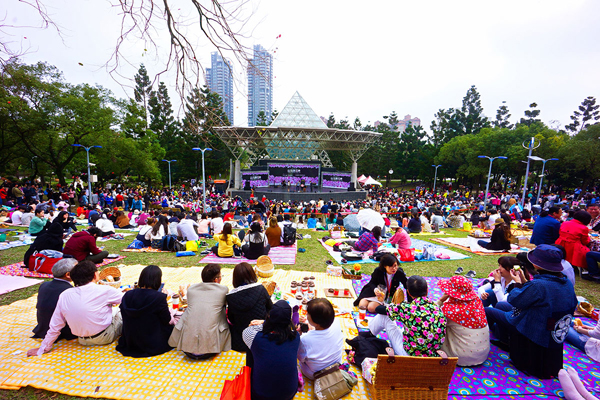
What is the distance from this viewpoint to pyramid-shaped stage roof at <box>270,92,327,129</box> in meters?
31.7

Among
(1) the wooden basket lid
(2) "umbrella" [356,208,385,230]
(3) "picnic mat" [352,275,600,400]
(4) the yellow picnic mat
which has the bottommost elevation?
(4) the yellow picnic mat

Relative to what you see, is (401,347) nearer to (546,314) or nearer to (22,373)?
(546,314)

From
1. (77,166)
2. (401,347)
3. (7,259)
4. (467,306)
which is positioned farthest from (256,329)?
(77,166)

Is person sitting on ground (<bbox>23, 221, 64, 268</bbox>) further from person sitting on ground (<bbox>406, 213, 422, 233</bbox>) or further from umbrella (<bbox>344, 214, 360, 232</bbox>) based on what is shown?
person sitting on ground (<bbox>406, 213, 422, 233</bbox>)

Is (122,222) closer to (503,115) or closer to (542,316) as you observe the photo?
(542,316)

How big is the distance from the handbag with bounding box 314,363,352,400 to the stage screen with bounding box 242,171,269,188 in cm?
2636

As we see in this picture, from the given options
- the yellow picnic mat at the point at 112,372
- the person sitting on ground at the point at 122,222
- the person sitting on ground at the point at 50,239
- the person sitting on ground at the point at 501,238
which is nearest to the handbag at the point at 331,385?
the yellow picnic mat at the point at 112,372

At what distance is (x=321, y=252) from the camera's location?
8008 mm

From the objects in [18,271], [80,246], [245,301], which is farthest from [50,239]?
[245,301]

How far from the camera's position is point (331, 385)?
2.52 metres

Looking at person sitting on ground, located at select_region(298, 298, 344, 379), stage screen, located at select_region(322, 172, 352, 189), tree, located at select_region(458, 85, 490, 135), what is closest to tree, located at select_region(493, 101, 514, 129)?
tree, located at select_region(458, 85, 490, 135)

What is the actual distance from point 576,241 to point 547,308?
4587 mm

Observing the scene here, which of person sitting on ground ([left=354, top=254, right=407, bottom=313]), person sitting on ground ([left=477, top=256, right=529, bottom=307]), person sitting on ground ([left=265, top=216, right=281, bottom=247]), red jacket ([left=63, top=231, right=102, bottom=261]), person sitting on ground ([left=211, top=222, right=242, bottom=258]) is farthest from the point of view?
person sitting on ground ([left=265, top=216, right=281, bottom=247])

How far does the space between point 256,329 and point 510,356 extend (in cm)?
281
